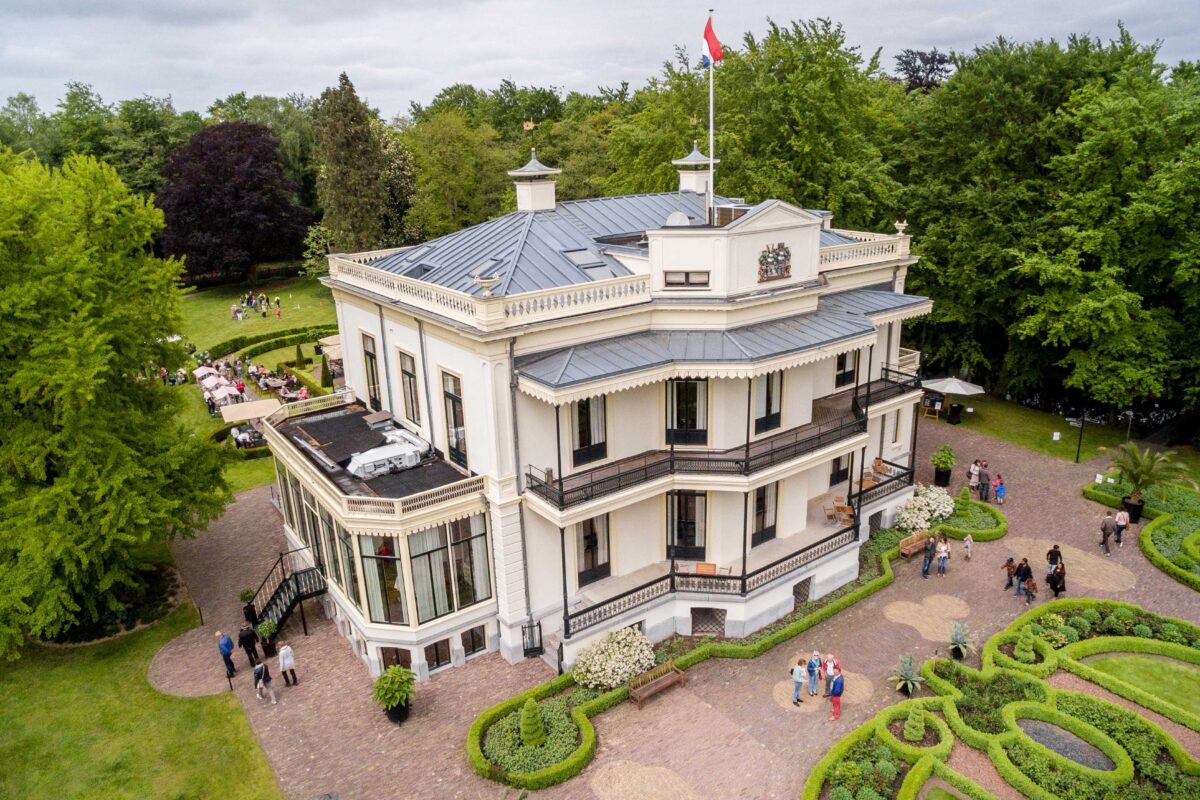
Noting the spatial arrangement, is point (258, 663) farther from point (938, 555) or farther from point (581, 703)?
point (938, 555)

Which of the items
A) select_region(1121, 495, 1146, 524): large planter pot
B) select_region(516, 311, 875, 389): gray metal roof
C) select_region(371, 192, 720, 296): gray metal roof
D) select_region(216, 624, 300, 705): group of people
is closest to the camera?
select_region(516, 311, 875, 389): gray metal roof

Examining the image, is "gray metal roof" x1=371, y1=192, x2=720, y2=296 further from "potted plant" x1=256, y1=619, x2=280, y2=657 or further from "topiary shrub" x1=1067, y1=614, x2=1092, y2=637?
"topiary shrub" x1=1067, y1=614, x2=1092, y2=637

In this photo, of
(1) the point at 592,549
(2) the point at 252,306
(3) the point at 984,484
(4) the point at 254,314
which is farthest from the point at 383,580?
(2) the point at 252,306

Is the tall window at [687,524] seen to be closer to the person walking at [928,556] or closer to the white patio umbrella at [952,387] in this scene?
the person walking at [928,556]

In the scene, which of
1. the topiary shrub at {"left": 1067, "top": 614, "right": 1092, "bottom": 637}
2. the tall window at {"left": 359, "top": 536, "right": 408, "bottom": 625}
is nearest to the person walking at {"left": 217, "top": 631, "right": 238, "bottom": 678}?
the tall window at {"left": 359, "top": 536, "right": 408, "bottom": 625}

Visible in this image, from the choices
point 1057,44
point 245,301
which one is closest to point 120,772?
point 1057,44

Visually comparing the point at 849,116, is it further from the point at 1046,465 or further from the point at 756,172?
the point at 1046,465
